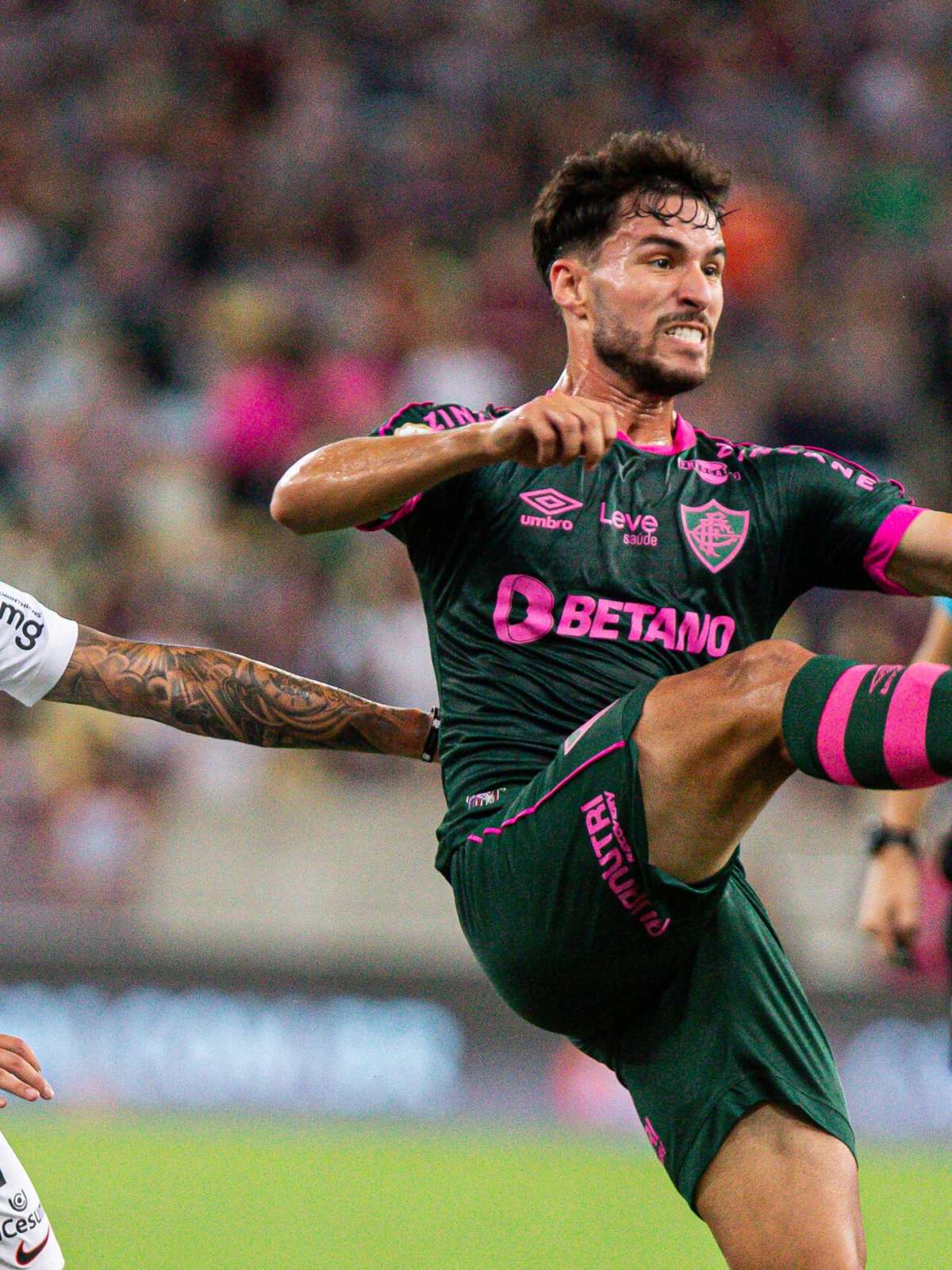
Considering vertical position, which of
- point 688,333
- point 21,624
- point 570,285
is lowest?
point 21,624

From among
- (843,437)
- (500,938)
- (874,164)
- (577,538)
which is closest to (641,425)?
(577,538)

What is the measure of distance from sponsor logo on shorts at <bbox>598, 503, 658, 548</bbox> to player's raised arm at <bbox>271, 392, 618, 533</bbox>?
1.15ft

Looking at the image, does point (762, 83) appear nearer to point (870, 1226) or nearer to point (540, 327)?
point (540, 327)

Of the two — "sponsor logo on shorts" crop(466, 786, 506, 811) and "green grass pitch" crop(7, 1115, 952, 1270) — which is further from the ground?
"sponsor logo on shorts" crop(466, 786, 506, 811)

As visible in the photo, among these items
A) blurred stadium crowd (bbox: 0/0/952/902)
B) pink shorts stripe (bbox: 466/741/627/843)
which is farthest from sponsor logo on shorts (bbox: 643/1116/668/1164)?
blurred stadium crowd (bbox: 0/0/952/902)

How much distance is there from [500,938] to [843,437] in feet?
25.9

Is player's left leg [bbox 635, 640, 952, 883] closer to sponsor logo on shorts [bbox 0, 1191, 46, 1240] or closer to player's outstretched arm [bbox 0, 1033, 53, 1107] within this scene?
player's outstretched arm [bbox 0, 1033, 53, 1107]

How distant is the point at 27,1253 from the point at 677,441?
7.25ft

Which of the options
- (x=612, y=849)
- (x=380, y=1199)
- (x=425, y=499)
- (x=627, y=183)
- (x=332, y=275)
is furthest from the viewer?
(x=332, y=275)

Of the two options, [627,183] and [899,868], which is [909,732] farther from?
[899,868]

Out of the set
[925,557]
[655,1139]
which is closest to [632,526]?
[925,557]

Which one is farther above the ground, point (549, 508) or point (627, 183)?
point (627, 183)

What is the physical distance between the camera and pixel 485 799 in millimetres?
3770

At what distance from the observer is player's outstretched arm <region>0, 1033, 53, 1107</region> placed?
3.33 meters
